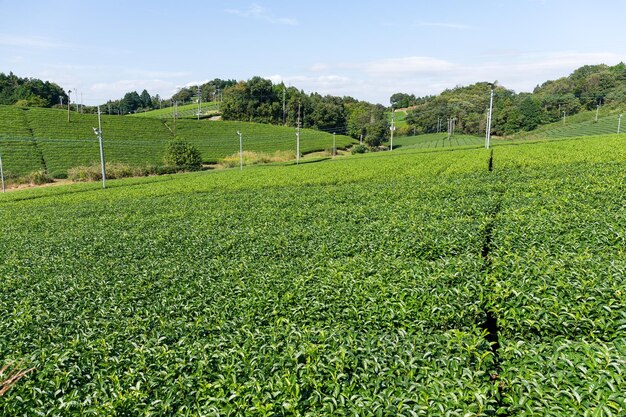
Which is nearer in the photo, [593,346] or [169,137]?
[593,346]

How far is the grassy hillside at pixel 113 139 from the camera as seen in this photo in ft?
219

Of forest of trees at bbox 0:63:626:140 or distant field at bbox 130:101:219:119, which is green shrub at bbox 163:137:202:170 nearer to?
forest of trees at bbox 0:63:626:140

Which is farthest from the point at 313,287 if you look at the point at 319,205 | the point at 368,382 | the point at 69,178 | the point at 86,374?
the point at 69,178

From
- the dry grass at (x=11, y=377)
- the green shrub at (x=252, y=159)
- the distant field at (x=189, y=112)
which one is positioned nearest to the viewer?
the dry grass at (x=11, y=377)

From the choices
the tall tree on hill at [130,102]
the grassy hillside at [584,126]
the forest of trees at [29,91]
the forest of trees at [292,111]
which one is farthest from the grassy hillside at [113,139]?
the tall tree on hill at [130,102]

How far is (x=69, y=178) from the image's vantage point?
57.8 metres

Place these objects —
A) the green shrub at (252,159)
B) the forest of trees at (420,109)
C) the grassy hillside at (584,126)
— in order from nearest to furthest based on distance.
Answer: the green shrub at (252,159)
the grassy hillside at (584,126)
the forest of trees at (420,109)

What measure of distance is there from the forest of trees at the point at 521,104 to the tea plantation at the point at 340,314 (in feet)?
333

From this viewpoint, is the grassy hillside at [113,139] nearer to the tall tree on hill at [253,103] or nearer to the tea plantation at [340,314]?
the tall tree on hill at [253,103]

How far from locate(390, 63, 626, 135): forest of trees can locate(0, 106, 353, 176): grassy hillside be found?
3815 centimetres

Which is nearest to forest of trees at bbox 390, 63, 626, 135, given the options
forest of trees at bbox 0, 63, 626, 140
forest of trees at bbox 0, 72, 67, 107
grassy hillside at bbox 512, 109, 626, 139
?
forest of trees at bbox 0, 63, 626, 140

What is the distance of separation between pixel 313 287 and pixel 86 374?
4308 mm

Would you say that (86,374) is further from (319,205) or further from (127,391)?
(319,205)

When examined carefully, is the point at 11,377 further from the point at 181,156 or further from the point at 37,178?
the point at 181,156
